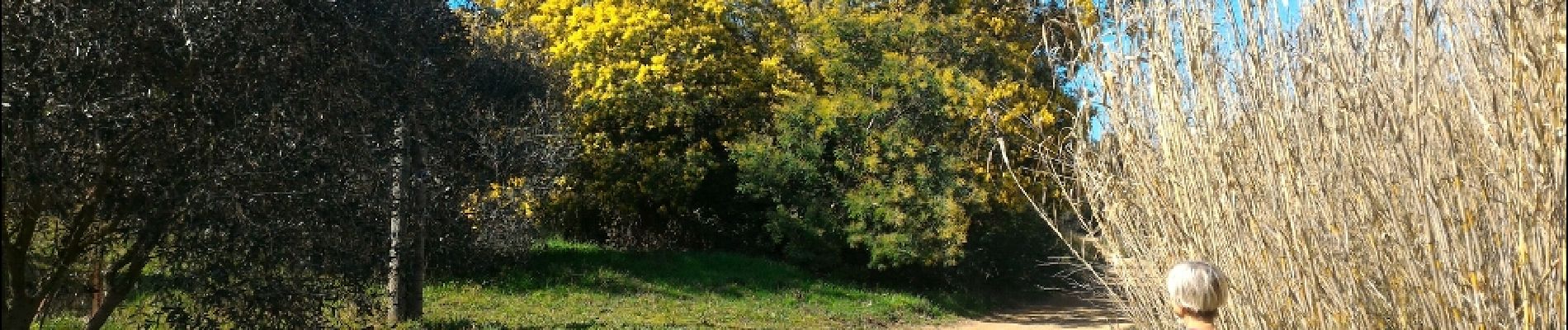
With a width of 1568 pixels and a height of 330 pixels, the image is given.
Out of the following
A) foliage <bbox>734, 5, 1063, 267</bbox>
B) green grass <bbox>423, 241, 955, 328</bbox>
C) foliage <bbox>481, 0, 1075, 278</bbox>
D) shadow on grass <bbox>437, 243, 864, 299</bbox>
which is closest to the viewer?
green grass <bbox>423, 241, 955, 328</bbox>

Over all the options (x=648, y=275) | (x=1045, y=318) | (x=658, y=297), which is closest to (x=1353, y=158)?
(x=658, y=297)

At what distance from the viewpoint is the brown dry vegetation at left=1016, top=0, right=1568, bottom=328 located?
11.7ft

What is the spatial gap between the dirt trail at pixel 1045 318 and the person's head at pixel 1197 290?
36.1 ft

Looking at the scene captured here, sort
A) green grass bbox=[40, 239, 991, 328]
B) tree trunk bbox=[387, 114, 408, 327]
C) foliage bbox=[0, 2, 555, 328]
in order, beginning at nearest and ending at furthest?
foliage bbox=[0, 2, 555, 328] → tree trunk bbox=[387, 114, 408, 327] → green grass bbox=[40, 239, 991, 328]

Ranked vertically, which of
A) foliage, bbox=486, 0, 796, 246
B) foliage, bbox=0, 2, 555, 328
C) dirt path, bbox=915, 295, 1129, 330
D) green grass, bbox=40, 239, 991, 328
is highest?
foliage, bbox=486, 0, 796, 246

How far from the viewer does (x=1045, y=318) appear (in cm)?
1711

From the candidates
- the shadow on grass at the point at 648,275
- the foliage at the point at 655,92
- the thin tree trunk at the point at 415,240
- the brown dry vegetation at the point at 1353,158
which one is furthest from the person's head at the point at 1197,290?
the foliage at the point at 655,92

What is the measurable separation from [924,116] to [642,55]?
13.5 ft

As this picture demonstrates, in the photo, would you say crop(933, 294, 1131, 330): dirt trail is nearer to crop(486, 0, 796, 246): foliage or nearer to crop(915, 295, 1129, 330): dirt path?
crop(915, 295, 1129, 330): dirt path

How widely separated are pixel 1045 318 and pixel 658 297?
16.1ft

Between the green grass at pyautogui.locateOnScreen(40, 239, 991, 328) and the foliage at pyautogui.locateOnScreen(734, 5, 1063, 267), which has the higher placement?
the foliage at pyautogui.locateOnScreen(734, 5, 1063, 267)

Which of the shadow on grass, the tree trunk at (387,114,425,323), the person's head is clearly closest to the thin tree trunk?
the tree trunk at (387,114,425,323)

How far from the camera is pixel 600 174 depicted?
19.2 m

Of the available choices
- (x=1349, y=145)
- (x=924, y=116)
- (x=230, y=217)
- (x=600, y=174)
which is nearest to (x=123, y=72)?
(x=230, y=217)
